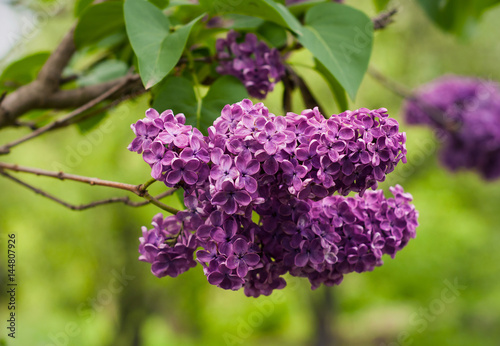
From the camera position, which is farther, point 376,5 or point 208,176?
point 376,5

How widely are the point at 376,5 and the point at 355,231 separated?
0.79m

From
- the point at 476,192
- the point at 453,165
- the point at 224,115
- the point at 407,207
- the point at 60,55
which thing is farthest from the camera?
the point at 476,192

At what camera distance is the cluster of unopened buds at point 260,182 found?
48 cm

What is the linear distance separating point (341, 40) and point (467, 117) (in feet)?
4.53

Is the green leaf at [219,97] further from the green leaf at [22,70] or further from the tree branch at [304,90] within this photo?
the green leaf at [22,70]

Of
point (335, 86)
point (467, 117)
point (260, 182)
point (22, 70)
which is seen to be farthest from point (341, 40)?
point (467, 117)

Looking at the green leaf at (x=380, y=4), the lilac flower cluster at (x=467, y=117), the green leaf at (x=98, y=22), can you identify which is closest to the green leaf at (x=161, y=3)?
the green leaf at (x=98, y=22)

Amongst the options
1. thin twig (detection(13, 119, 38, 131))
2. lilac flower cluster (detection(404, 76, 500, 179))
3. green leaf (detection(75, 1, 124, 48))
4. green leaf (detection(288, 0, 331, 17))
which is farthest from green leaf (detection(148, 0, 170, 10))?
lilac flower cluster (detection(404, 76, 500, 179))

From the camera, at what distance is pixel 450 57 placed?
19.7 feet

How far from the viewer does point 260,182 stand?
50cm

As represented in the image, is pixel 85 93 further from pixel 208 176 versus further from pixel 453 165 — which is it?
pixel 453 165

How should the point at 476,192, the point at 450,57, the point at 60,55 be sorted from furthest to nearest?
the point at 476,192 < the point at 450,57 < the point at 60,55

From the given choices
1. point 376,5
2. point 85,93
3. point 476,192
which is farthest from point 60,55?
point 476,192

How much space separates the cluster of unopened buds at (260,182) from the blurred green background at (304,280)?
12.7ft
